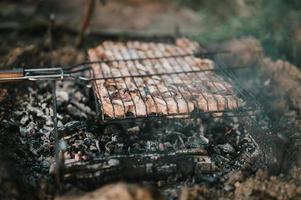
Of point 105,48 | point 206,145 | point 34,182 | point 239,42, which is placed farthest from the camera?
point 239,42

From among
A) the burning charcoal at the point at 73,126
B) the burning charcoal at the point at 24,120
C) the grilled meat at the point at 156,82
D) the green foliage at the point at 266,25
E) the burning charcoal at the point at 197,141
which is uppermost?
the green foliage at the point at 266,25

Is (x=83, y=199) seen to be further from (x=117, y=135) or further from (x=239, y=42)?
(x=239, y=42)

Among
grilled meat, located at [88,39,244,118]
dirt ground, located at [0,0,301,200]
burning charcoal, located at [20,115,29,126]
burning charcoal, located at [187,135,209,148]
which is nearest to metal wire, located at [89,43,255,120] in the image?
grilled meat, located at [88,39,244,118]

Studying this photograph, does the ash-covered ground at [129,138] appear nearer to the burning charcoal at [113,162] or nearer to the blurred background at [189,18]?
the burning charcoal at [113,162]

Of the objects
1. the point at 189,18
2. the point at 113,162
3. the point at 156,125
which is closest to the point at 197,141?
the point at 156,125

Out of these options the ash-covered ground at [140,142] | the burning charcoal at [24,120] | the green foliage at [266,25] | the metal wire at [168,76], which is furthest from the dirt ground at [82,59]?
the metal wire at [168,76]

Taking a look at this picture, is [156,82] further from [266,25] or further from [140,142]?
[266,25]

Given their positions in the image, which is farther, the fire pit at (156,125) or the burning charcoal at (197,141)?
the burning charcoal at (197,141)

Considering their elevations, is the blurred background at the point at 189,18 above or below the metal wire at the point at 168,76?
above

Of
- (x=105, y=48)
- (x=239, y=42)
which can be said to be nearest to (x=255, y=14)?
(x=239, y=42)
